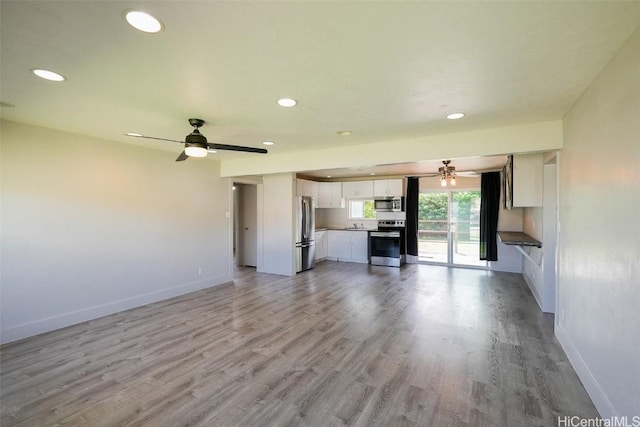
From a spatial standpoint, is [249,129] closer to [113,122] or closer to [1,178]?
[113,122]

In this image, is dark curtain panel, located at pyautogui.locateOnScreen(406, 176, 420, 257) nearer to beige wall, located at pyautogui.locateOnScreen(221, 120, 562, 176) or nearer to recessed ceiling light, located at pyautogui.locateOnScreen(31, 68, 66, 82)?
beige wall, located at pyautogui.locateOnScreen(221, 120, 562, 176)

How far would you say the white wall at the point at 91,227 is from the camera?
3.26 meters

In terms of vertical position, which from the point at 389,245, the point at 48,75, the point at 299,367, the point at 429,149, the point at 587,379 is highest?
the point at 48,75

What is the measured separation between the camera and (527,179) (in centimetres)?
418

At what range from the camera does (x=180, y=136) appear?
3.80 meters

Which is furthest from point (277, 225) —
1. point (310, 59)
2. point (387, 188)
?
point (310, 59)

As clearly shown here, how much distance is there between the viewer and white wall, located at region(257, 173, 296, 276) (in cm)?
629

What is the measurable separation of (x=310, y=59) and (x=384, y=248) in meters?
6.16

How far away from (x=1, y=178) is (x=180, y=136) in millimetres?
1865

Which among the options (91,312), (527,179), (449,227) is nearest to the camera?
(91,312)

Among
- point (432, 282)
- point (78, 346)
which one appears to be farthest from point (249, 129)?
point (432, 282)

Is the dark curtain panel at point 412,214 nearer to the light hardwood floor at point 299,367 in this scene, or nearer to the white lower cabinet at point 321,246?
the white lower cabinet at point 321,246

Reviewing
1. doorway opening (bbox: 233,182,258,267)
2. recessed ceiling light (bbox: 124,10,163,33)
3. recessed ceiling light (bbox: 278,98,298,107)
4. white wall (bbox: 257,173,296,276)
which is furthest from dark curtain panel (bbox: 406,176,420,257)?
recessed ceiling light (bbox: 124,10,163,33)

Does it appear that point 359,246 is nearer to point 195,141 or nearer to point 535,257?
point 535,257
